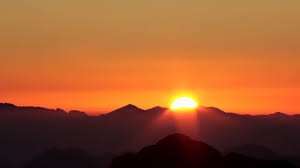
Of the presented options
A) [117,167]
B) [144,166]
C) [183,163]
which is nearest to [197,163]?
[183,163]

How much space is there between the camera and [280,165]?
132 metres

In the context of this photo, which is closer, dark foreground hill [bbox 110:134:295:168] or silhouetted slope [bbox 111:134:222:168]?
dark foreground hill [bbox 110:134:295:168]

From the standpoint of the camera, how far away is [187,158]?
12950cm

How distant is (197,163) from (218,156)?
572 cm

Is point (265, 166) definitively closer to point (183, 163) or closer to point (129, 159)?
point (183, 163)

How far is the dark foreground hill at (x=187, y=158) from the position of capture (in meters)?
129

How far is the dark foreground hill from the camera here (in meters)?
129

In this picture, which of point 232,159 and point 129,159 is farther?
point 129,159

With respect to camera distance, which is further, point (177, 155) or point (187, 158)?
point (177, 155)

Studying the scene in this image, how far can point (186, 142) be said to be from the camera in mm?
135750

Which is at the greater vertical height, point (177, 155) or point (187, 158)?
point (177, 155)

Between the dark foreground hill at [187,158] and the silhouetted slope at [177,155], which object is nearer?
the dark foreground hill at [187,158]

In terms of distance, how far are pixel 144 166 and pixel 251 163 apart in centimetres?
2229

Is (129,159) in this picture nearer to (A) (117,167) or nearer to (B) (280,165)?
(A) (117,167)
